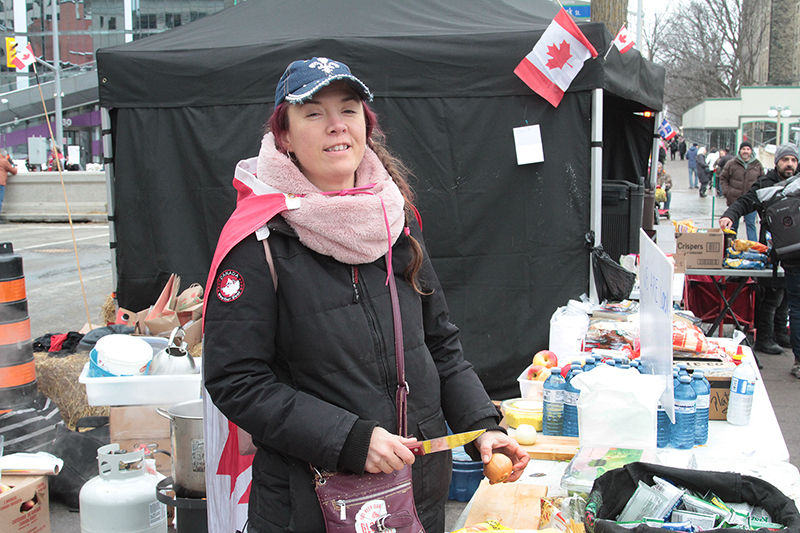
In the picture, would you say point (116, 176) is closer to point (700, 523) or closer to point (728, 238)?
point (700, 523)

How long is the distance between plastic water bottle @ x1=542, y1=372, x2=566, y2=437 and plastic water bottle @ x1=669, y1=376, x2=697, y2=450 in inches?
17.8

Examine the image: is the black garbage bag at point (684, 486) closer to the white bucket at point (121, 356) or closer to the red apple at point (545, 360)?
the red apple at point (545, 360)

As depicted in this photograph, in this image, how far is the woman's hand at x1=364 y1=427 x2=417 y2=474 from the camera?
1.53 m

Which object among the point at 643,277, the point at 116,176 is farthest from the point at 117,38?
the point at 643,277

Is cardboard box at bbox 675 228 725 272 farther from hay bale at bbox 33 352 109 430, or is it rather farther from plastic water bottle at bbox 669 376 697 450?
hay bale at bbox 33 352 109 430

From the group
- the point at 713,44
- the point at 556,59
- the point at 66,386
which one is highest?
the point at 713,44

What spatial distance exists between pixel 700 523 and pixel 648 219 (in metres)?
7.50

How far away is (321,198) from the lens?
169 cm

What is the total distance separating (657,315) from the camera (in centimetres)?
252

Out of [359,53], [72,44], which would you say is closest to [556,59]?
[359,53]

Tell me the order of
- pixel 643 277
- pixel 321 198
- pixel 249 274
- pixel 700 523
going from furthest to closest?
1. pixel 643 277
2. pixel 700 523
3. pixel 321 198
4. pixel 249 274

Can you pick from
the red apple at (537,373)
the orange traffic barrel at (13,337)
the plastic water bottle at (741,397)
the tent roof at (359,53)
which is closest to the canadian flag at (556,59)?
the tent roof at (359,53)

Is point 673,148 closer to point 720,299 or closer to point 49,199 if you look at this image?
point 49,199

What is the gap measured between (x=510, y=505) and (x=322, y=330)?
125cm
